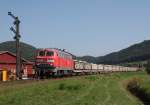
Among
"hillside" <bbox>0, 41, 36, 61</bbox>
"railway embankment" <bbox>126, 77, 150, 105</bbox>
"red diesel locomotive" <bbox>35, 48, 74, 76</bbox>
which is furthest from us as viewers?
"hillside" <bbox>0, 41, 36, 61</bbox>

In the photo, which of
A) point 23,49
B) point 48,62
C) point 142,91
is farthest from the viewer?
point 23,49

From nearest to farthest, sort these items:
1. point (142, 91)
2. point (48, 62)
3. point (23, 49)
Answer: point (48, 62) < point (142, 91) < point (23, 49)

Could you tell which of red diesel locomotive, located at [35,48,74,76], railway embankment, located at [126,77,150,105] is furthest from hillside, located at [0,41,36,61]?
red diesel locomotive, located at [35,48,74,76]

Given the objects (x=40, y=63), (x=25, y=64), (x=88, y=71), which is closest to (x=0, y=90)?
(x=40, y=63)

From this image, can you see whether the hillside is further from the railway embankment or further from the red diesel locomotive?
the red diesel locomotive

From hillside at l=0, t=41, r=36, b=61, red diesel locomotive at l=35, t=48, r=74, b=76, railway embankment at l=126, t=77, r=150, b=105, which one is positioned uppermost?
hillside at l=0, t=41, r=36, b=61

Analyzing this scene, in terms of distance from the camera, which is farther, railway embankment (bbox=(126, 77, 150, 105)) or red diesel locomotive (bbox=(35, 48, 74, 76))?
red diesel locomotive (bbox=(35, 48, 74, 76))

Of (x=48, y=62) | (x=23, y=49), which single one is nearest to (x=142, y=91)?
(x=48, y=62)

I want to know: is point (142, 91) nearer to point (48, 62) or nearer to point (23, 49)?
point (48, 62)

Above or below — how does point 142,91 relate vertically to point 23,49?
below

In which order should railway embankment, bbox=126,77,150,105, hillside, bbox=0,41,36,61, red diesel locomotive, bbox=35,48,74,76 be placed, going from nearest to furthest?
railway embankment, bbox=126,77,150,105, red diesel locomotive, bbox=35,48,74,76, hillside, bbox=0,41,36,61

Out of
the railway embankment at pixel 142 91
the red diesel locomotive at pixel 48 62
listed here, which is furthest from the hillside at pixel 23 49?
the red diesel locomotive at pixel 48 62

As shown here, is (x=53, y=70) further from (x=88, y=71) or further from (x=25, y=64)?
(x=88, y=71)

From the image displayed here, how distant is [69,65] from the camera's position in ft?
206
